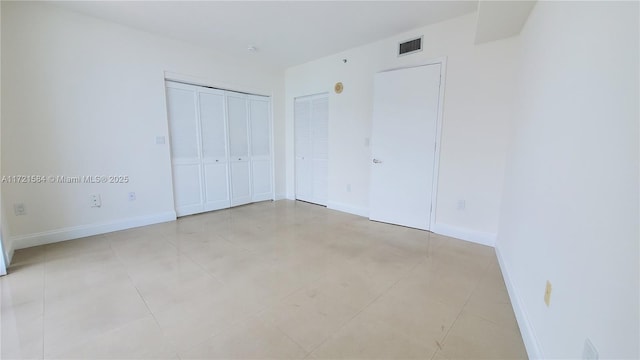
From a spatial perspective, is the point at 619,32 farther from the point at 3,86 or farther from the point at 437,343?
the point at 3,86

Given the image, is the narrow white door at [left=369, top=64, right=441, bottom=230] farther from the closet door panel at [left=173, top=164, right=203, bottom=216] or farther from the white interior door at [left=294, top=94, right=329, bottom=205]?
the closet door panel at [left=173, top=164, right=203, bottom=216]

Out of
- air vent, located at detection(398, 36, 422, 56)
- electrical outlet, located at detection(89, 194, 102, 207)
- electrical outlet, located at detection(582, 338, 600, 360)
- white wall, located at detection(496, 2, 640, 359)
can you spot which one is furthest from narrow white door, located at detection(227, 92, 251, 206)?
electrical outlet, located at detection(582, 338, 600, 360)

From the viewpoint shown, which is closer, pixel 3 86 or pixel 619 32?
pixel 619 32

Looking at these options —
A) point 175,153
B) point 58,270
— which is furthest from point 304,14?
point 58,270

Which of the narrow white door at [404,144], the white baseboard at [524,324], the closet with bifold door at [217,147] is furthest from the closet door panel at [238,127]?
the white baseboard at [524,324]

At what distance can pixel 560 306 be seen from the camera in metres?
1.13

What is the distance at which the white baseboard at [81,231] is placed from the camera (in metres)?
2.79

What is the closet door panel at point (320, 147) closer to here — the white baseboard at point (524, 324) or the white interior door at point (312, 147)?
the white interior door at point (312, 147)

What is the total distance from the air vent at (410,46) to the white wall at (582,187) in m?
1.55

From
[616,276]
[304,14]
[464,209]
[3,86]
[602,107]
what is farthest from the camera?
[464,209]

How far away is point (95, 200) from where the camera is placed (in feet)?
10.4

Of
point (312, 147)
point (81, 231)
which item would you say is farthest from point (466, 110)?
point (81, 231)

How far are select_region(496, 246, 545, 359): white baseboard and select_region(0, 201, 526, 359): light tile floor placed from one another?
49 millimetres

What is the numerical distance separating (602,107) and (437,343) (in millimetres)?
1366
